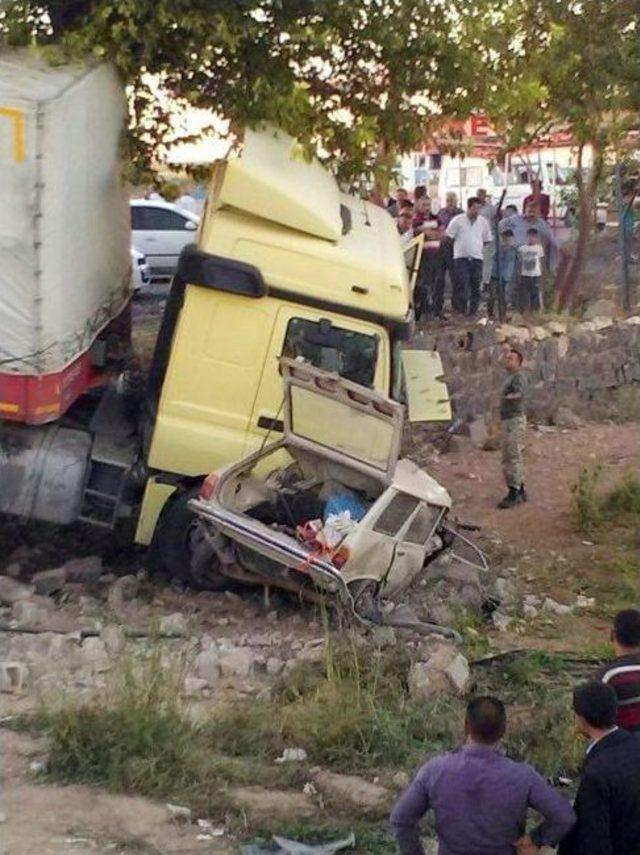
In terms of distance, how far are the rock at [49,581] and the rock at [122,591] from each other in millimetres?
369

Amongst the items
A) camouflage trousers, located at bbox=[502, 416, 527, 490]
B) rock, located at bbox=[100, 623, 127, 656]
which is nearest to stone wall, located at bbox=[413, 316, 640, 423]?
camouflage trousers, located at bbox=[502, 416, 527, 490]

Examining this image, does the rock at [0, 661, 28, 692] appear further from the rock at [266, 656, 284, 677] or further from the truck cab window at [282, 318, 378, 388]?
the truck cab window at [282, 318, 378, 388]

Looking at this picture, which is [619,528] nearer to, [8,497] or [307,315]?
[307,315]

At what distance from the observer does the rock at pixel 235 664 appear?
929 cm

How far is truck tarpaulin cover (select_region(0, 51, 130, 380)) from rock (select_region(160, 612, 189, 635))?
1.87 meters

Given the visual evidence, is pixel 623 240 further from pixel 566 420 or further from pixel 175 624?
pixel 175 624

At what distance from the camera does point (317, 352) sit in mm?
11133

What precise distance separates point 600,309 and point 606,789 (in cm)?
1622

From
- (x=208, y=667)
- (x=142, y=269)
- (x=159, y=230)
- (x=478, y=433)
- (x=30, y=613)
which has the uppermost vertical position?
(x=208, y=667)

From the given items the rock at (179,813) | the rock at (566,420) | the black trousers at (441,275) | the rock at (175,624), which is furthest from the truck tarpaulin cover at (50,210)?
the black trousers at (441,275)

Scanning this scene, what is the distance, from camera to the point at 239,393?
11.1 meters

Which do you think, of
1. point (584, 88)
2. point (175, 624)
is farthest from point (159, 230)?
point (175, 624)

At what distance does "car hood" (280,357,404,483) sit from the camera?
34.9 feet

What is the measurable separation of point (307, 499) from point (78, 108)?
3.07m
